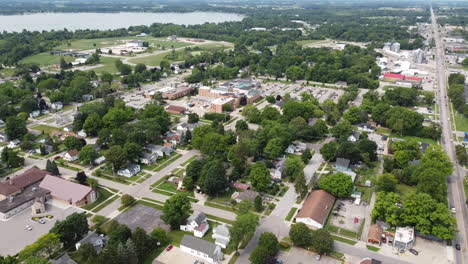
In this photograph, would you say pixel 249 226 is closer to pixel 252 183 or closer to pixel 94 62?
pixel 252 183

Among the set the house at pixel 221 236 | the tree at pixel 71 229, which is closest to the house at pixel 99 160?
the tree at pixel 71 229

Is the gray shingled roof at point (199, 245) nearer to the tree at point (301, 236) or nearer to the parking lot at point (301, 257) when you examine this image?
the parking lot at point (301, 257)

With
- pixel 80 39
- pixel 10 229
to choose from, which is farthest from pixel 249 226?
pixel 80 39

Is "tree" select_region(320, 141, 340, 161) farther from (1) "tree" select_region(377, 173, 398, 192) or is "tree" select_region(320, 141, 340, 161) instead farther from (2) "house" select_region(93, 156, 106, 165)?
(2) "house" select_region(93, 156, 106, 165)

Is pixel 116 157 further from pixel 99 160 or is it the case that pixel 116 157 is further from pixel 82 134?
pixel 82 134

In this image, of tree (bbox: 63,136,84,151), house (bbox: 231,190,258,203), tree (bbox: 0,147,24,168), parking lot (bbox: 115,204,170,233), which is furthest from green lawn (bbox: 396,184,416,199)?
tree (bbox: 0,147,24,168)

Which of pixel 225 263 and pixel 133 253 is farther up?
pixel 133 253
